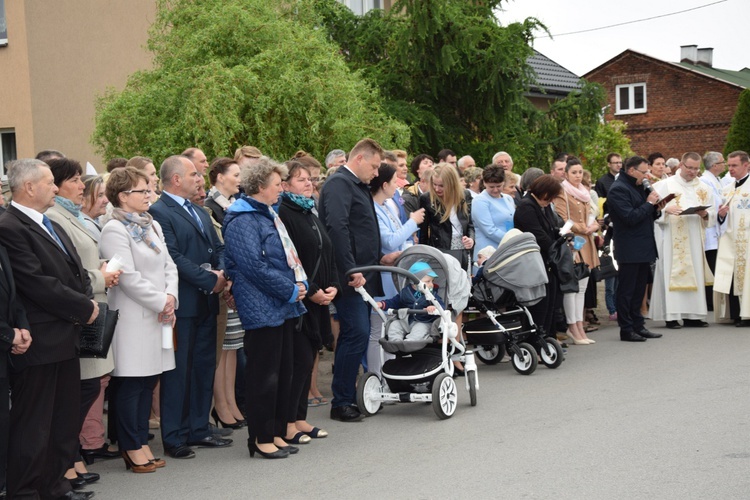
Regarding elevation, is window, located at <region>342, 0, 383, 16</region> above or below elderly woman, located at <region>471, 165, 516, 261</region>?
above

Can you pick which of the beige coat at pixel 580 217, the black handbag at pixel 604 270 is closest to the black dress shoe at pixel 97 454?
the beige coat at pixel 580 217

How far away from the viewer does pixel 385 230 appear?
9.72 metres

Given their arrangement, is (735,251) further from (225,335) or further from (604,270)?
(225,335)

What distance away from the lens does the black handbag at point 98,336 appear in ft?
21.9

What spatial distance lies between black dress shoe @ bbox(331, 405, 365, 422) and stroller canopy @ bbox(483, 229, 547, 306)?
2.56 meters

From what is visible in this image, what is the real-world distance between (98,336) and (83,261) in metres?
0.56

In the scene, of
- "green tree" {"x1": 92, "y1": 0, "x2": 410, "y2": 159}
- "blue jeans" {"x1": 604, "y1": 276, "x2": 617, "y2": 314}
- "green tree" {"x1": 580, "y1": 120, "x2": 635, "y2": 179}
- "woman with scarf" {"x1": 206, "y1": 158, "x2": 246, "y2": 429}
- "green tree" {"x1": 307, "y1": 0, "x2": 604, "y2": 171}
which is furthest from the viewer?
"green tree" {"x1": 580, "y1": 120, "x2": 635, "y2": 179}

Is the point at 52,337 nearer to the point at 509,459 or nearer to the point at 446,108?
the point at 509,459

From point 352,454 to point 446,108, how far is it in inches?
617

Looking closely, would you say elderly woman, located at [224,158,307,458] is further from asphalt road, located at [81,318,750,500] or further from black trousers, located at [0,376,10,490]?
black trousers, located at [0,376,10,490]

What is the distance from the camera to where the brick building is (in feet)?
169

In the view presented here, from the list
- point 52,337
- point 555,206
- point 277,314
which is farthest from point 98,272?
point 555,206

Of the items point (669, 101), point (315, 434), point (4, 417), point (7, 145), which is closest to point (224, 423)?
point (315, 434)

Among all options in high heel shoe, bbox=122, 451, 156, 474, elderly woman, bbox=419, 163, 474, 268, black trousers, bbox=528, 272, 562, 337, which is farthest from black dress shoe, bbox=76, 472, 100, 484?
black trousers, bbox=528, 272, 562, 337
